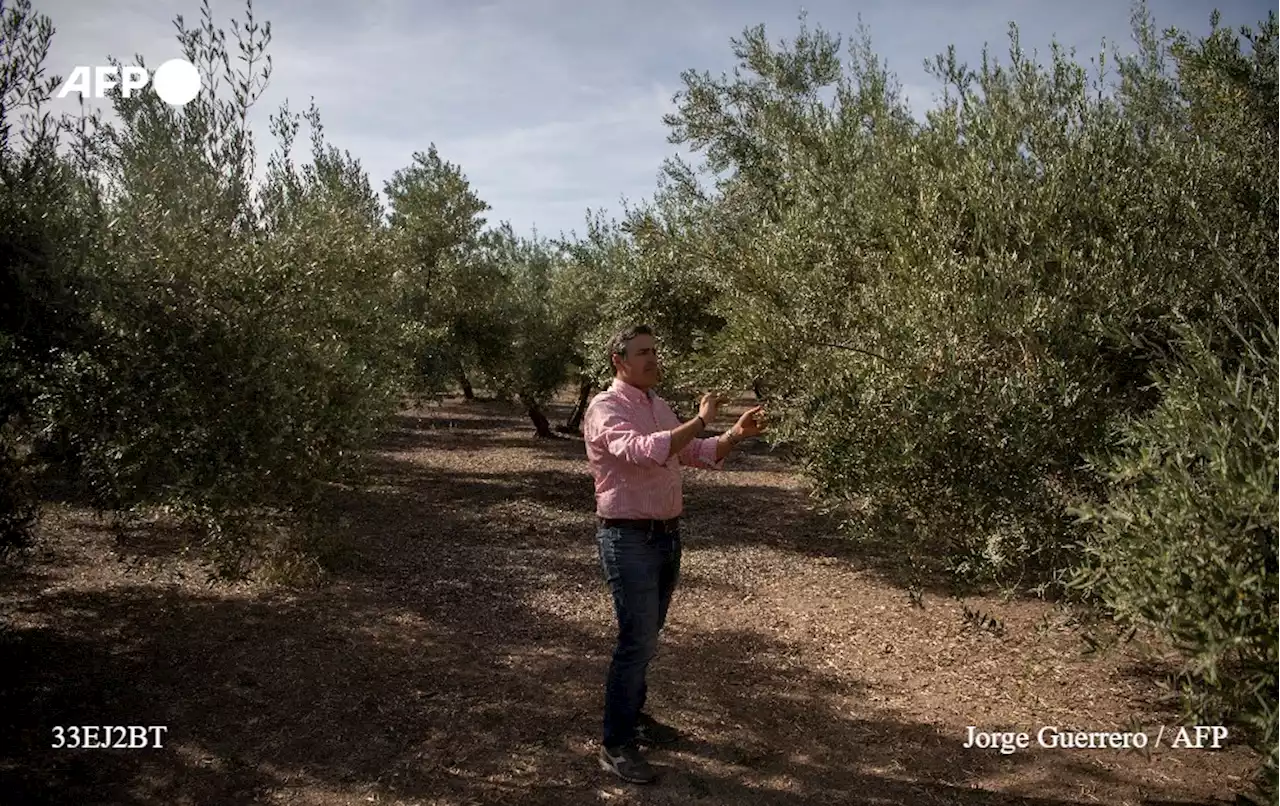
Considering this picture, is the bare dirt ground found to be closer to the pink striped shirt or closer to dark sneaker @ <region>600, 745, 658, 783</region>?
dark sneaker @ <region>600, 745, 658, 783</region>

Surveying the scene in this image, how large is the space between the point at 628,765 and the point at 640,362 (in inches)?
107

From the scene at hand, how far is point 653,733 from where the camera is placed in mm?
6148

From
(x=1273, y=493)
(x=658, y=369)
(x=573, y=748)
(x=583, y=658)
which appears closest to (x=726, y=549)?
(x=583, y=658)

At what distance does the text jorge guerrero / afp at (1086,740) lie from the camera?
6.09 meters

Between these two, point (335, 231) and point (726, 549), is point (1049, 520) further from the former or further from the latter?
point (335, 231)

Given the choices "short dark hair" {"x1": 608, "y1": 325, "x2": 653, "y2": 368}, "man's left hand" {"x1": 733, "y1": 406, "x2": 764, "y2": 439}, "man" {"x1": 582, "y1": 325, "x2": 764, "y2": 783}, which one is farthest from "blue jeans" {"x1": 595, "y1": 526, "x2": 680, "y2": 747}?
"short dark hair" {"x1": 608, "y1": 325, "x2": 653, "y2": 368}

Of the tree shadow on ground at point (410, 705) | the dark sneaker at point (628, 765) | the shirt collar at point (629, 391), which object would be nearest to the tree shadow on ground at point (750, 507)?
the tree shadow on ground at point (410, 705)

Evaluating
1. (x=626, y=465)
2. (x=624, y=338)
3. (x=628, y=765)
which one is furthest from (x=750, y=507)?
(x=626, y=465)

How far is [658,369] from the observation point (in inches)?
213

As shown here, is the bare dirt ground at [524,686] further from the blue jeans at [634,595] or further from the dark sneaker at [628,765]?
the blue jeans at [634,595]

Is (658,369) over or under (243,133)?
under

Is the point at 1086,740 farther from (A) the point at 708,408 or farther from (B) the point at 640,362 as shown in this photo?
(B) the point at 640,362

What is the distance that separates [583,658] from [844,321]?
4181 mm

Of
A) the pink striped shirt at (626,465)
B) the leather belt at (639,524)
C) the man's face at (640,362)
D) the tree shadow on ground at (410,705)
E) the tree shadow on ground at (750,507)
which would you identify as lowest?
the tree shadow on ground at (410,705)
